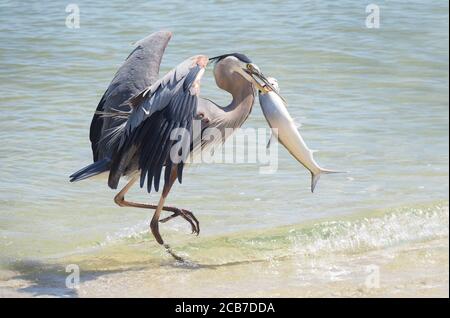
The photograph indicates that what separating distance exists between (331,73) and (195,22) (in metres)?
2.76

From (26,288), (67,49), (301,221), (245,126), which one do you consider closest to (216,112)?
(301,221)

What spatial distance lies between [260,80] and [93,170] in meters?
1.28

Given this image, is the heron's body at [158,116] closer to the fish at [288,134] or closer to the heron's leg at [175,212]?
the heron's leg at [175,212]

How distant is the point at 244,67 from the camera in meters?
6.77

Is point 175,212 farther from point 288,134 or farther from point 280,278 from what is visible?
point 280,278

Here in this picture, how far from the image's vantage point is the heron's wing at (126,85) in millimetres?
6895

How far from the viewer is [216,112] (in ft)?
22.2

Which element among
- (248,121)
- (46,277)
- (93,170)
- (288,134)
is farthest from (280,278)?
(248,121)

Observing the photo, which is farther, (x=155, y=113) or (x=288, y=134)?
(x=155, y=113)

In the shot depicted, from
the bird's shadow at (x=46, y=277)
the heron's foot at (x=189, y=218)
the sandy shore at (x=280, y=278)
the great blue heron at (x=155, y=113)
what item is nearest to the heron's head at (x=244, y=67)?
the great blue heron at (x=155, y=113)

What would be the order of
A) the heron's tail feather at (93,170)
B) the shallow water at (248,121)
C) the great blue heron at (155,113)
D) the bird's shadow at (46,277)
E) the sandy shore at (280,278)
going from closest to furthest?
the sandy shore at (280,278) < the bird's shadow at (46,277) < the great blue heron at (155,113) < the heron's tail feather at (93,170) < the shallow water at (248,121)

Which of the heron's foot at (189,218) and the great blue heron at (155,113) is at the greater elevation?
the great blue heron at (155,113)

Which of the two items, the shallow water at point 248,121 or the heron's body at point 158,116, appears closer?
the heron's body at point 158,116

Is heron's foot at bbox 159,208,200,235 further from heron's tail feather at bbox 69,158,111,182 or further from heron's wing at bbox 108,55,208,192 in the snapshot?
heron's tail feather at bbox 69,158,111,182
